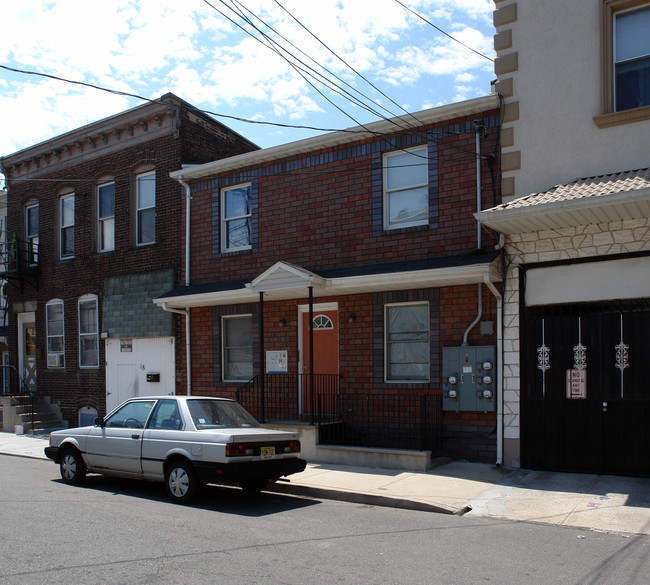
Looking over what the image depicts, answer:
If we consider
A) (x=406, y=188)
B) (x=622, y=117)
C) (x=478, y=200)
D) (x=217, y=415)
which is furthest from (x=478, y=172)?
(x=217, y=415)

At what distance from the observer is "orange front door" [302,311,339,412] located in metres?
12.7

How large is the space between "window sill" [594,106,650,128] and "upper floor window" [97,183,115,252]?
12.2 metres

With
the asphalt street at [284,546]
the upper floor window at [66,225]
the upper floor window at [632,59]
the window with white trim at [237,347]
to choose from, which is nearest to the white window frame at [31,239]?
the upper floor window at [66,225]

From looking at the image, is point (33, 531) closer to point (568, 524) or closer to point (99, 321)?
point (568, 524)

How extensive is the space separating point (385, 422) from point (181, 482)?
4.54 m

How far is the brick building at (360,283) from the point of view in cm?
1098

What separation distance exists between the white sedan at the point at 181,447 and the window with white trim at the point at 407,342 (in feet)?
11.3

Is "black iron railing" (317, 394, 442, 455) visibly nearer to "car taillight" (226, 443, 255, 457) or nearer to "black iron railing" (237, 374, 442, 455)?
"black iron railing" (237, 374, 442, 455)

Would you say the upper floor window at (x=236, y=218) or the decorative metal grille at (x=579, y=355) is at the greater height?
the upper floor window at (x=236, y=218)

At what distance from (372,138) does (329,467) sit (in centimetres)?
613

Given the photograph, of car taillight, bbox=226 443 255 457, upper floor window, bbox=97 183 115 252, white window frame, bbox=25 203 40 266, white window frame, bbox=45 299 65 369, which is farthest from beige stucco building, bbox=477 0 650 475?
white window frame, bbox=25 203 40 266

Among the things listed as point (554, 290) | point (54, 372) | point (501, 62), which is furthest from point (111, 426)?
point (54, 372)

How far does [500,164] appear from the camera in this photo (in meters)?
10.9

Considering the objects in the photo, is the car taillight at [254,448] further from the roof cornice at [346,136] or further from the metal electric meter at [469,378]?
the roof cornice at [346,136]
